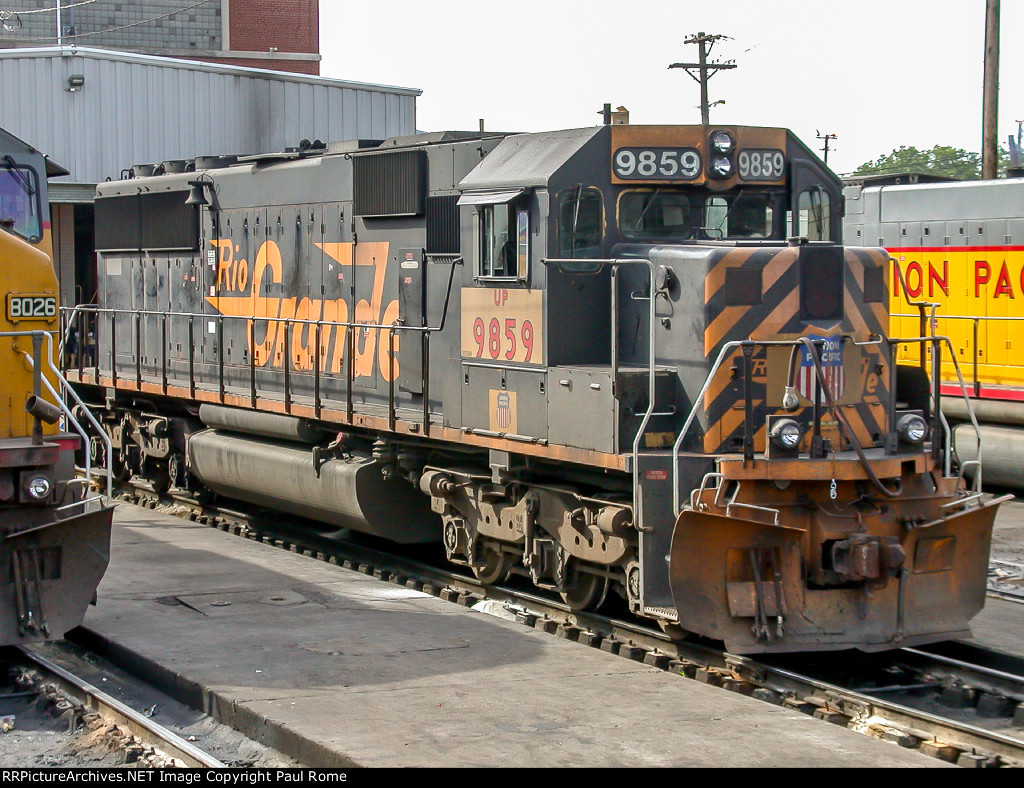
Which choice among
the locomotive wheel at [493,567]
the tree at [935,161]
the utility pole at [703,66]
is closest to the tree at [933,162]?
the tree at [935,161]

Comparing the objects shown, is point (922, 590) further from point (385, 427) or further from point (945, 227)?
point (945, 227)

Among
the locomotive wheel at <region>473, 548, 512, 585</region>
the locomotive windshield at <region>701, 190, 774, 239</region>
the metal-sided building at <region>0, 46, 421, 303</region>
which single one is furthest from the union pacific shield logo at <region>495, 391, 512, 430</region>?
the metal-sided building at <region>0, 46, 421, 303</region>

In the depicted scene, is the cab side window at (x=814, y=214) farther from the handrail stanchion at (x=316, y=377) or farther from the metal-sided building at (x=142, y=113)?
the metal-sided building at (x=142, y=113)

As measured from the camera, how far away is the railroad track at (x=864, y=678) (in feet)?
23.1

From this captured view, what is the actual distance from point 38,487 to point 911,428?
5.51 m

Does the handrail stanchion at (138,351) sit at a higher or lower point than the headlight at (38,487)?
higher

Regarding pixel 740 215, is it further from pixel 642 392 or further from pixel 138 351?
pixel 138 351

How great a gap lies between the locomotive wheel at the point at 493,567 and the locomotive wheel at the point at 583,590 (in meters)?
0.77

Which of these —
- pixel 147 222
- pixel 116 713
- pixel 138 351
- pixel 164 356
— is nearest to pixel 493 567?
pixel 116 713

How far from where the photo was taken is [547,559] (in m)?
9.80

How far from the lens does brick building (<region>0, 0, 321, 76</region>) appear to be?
4225 cm

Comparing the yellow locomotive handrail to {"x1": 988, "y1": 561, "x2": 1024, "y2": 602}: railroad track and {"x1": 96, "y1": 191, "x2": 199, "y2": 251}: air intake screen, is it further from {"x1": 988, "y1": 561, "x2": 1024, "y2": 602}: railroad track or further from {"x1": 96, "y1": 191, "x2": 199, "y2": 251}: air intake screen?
{"x1": 96, "y1": 191, "x2": 199, "y2": 251}: air intake screen

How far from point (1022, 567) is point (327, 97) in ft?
64.0
